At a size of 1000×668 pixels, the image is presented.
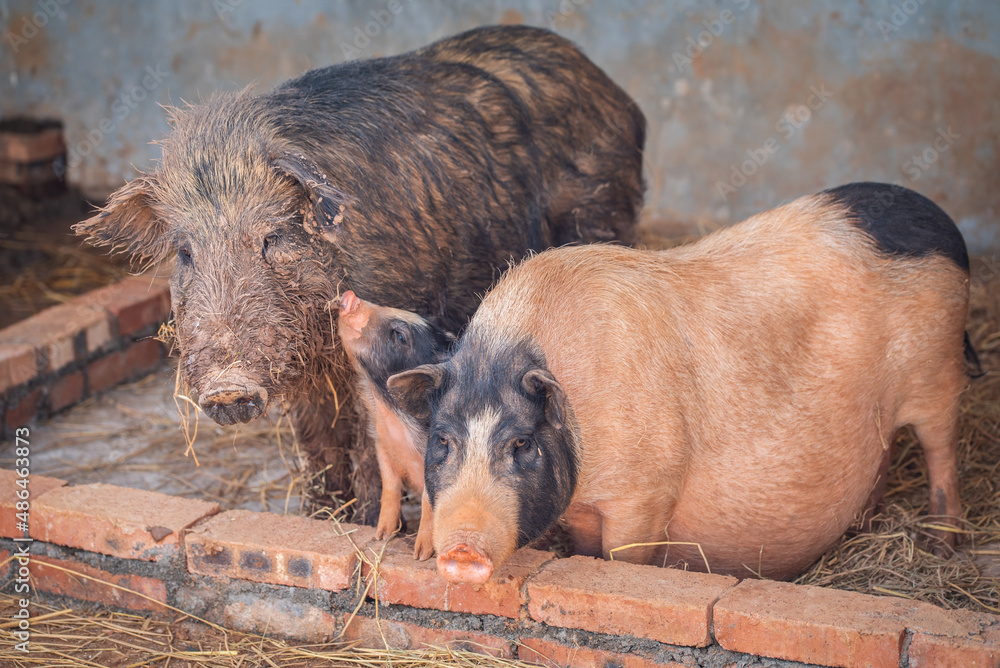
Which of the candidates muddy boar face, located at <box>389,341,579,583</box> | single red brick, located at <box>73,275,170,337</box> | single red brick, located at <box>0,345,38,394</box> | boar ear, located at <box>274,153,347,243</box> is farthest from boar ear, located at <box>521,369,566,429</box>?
single red brick, located at <box>73,275,170,337</box>

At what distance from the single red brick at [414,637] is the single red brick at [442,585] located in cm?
7

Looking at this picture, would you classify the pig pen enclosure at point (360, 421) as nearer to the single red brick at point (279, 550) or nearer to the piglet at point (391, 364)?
the single red brick at point (279, 550)

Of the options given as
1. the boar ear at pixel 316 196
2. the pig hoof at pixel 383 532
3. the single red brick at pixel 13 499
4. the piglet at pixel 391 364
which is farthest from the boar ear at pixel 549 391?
the single red brick at pixel 13 499

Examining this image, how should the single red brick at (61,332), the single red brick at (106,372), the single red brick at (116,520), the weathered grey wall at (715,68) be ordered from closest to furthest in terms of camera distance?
the single red brick at (116,520)
the single red brick at (61,332)
the single red brick at (106,372)
the weathered grey wall at (715,68)

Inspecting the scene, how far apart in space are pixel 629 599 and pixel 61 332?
3475 millimetres

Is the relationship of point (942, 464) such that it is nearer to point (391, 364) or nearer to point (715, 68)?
point (391, 364)

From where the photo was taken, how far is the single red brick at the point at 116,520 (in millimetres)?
3328

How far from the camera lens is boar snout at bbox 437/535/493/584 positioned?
2570 millimetres

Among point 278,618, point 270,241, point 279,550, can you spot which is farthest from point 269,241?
point 278,618

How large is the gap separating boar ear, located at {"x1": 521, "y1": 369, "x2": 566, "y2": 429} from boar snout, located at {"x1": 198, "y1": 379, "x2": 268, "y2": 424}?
829 mm

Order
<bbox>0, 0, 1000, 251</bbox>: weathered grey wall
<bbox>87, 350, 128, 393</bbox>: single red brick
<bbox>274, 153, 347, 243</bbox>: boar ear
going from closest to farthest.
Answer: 1. <bbox>274, 153, 347, 243</bbox>: boar ear
2. <bbox>87, 350, 128, 393</bbox>: single red brick
3. <bbox>0, 0, 1000, 251</bbox>: weathered grey wall

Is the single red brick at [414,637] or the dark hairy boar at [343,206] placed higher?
the dark hairy boar at [343,206]

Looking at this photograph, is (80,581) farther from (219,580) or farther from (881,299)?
(881,299)

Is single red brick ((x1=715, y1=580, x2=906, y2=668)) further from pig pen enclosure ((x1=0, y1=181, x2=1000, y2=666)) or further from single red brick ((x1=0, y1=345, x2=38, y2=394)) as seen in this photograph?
single red brick ((x1=0, y1=345, x2=38, y2=394))
